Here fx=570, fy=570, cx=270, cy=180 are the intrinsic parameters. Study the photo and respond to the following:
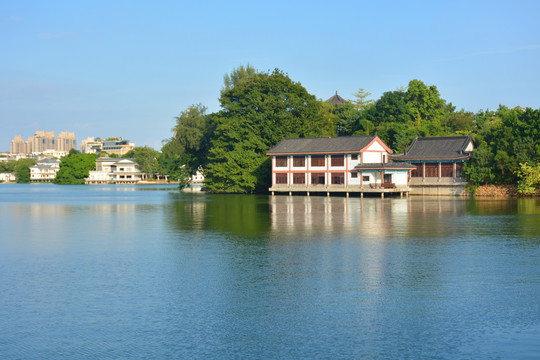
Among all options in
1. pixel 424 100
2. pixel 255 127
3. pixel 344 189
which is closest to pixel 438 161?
pixel 344 189

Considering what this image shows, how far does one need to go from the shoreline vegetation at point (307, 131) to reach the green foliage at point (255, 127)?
149 millimetres

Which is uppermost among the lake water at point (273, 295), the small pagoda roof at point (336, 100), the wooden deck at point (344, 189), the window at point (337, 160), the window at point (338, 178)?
the small pagoda roof at point (336, 100)

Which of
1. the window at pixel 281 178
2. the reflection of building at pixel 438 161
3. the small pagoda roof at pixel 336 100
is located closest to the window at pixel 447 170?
the reflection of building at pixel 438 161

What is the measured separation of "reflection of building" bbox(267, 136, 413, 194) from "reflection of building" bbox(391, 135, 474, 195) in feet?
13.5

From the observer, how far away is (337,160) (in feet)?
251

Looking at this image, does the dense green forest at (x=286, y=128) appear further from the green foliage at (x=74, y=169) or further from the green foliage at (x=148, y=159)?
the green foliage at (x=74, y=169)

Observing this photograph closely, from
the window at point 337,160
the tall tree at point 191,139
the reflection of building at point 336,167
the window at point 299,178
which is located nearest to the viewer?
the reflection of building at point 336,167

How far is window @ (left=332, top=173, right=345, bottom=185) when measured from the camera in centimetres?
7597

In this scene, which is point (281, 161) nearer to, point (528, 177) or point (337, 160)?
point (337, 160)

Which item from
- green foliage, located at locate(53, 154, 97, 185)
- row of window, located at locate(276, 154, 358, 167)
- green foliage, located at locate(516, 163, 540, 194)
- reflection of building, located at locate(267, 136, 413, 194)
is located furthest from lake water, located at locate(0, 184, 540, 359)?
green foliage, located at locate(53, 154, 97, 185)

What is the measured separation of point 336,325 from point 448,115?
337 feet

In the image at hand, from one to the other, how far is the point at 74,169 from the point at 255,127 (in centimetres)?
12097

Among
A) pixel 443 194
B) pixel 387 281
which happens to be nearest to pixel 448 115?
pixel 443 194

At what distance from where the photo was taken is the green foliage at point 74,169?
188 m
